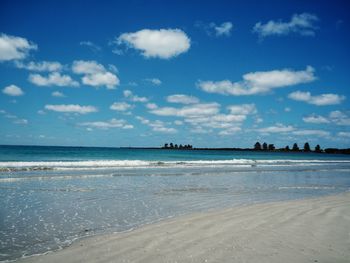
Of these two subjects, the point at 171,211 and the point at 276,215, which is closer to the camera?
the point at 276,215

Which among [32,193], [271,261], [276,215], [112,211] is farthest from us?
[32,193]

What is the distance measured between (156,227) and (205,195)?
5.91m

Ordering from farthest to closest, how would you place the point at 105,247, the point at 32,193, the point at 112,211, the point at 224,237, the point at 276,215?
the point at 32,193
the point at 112,211
the point at 276,215
the point at 224,237
the point at 105,247

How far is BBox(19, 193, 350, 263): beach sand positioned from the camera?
4.96 metres

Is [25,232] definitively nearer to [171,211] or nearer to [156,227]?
[156,227]

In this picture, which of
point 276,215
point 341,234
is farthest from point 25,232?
point 341,234

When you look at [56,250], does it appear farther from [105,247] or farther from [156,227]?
[156,227]

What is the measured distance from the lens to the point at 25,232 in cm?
679

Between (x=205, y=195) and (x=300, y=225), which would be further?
(x=205, y=195)

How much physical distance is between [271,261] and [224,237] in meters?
1.40

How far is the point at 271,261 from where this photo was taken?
475 centimetres

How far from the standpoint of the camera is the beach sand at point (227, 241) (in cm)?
496

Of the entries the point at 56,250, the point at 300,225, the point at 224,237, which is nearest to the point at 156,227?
the point at 224,237

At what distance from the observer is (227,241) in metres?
5.76
